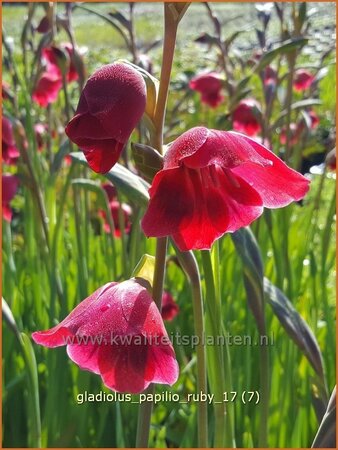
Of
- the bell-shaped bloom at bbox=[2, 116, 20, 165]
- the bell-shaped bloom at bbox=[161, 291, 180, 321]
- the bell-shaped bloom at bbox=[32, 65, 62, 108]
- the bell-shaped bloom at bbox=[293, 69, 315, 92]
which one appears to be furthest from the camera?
the bell-shaped bloom at bbox=[293, 69, 315, 92]

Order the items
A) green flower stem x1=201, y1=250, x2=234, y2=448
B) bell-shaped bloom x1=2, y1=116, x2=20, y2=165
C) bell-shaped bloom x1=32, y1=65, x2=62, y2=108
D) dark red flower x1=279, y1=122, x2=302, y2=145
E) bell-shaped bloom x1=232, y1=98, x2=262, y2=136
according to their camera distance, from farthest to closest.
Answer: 1. dark red flower x1=279, y1=122, x2=302, y2=145
2. bell-shaped bloom x1=32, y1=65, x2=62, y2=108
3. bell-shaped bloom x1=232, y1=98, x2=262, y2=136
4. bell-shaped bloom x1=2, y1=116, x2=20, y2=165
5. green flower stem x1=201, y1=250, x2=234, y2=448

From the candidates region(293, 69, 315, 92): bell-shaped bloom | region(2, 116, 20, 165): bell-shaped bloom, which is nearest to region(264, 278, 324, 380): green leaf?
region(2, 116, 20, 165): bell-shaped bloom

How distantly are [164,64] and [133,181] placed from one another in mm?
160

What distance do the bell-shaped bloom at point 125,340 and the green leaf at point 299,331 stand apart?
9.8 inches

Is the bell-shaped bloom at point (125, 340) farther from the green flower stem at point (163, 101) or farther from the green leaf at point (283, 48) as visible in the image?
the green leaf at point (283, 48)

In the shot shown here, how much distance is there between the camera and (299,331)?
77cm

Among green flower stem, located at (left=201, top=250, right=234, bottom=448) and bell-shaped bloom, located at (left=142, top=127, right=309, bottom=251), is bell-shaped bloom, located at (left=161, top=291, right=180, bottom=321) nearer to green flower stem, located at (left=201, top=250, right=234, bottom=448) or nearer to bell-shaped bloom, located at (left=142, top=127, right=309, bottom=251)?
green flower stem, located at (left=201, top=250, right=234, bottom=448)

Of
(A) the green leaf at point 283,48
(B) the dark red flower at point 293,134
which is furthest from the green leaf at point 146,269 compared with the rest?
(B) the dark red flower at point 293,134

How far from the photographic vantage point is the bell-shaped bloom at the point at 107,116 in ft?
1.70

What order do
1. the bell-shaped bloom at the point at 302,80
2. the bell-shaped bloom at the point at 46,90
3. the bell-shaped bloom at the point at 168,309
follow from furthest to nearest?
the bell-shaped bloom at the point at 302,80 → the bell-shaped bloom at the point at 46,90 → the bell-shaped bloom at the point at 168,309

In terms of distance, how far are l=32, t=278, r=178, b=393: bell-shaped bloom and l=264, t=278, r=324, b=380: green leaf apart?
9.8 inches

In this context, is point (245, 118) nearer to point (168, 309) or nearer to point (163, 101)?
point (168, 309)

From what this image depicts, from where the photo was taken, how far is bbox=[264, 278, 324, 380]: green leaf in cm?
76

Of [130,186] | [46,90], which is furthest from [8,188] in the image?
[130,186]
